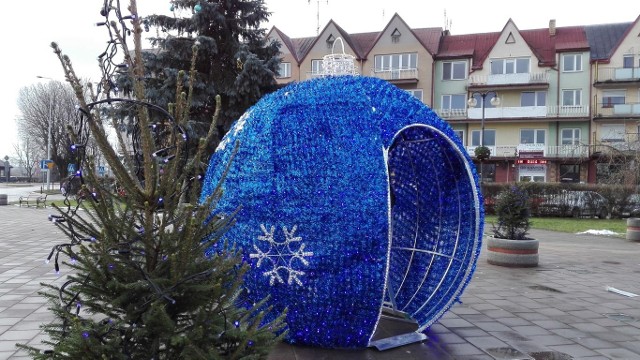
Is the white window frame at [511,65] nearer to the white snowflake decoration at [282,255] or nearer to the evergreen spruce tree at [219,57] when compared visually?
the evergreen spruce tree at [219,57]

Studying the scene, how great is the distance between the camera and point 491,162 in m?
45.2

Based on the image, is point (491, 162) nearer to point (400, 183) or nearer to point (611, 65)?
point (611, 65)

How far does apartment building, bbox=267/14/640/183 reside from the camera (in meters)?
42.8

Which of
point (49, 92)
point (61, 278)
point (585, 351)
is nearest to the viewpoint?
point (585, 351)

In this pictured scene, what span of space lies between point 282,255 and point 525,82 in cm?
4438

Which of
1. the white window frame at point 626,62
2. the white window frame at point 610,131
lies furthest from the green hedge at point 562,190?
the white window frame at point 626,62

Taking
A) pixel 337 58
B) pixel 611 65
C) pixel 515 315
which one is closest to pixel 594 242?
pixel 515 315

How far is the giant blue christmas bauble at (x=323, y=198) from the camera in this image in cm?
464

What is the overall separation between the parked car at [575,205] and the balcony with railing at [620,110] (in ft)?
65.5

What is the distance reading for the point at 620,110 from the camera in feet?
138

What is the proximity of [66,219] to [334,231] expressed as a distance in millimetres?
2456

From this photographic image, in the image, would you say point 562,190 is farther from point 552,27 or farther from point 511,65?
point 552,27

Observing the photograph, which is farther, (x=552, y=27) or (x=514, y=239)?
(x=552, y=27)

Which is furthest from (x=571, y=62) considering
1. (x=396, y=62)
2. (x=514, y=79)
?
(x=396, y=62)
